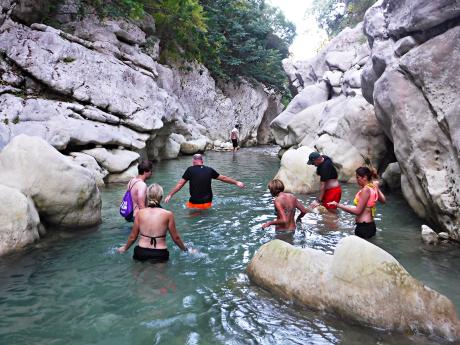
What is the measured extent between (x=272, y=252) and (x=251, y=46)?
3044 centimetres

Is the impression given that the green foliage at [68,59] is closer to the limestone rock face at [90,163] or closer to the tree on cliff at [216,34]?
the tree on cliff at [216,34]

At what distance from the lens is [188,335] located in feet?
14.1

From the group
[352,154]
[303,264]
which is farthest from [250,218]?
[352,154]

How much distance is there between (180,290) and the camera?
5.41 m

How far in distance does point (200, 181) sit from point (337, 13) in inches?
1609

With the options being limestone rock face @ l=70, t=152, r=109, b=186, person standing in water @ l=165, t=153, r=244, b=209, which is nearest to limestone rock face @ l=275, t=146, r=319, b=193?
person standing in water @ l=165, t=153, r=244, b=209

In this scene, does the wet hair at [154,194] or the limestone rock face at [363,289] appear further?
the wet hair at [154,194]

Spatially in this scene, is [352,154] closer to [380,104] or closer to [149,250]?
[380,104]

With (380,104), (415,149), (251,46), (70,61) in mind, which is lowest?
(415,149)

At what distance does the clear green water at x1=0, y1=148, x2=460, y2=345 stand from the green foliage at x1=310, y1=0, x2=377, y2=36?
29.1 metres

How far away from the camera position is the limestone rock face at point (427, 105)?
7.26m

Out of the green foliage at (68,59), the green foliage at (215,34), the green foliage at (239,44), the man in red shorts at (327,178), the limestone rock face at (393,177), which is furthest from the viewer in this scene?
the green foliage at (239,44)

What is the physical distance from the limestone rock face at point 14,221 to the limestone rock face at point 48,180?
0.58 m

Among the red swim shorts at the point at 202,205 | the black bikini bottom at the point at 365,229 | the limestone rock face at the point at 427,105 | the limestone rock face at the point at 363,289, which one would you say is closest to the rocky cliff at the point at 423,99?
the limestone rock face at the point at 427,105
